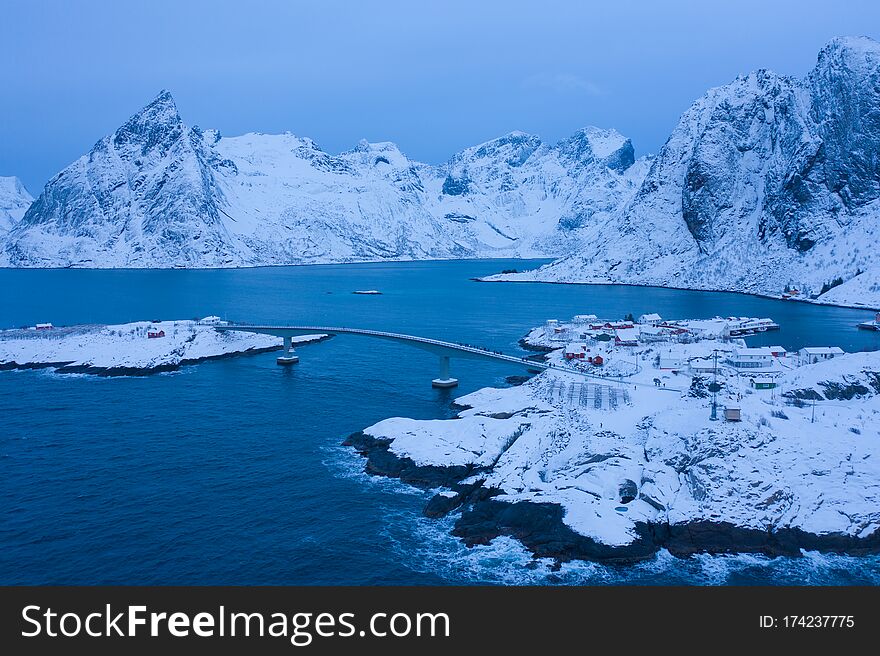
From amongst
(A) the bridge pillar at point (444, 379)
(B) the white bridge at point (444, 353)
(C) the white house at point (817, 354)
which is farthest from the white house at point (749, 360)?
(A) the bridge pillar at point (444, 379)

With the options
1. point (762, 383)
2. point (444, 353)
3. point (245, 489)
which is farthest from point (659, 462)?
point (444, 353)

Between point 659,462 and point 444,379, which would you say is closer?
point 659,462

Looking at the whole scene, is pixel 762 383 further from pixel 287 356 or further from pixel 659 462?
pixel 287 356

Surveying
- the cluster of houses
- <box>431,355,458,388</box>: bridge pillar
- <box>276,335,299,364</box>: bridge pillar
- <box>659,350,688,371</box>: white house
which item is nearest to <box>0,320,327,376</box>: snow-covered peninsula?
<box>276,335,299,364</box>: bridge pillar

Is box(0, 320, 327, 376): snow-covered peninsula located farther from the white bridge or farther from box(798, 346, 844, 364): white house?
box(798, 346, 844, 364): white house

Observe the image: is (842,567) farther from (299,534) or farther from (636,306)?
(636,306)

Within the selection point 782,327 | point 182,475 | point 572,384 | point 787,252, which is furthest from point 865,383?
point 787,252
